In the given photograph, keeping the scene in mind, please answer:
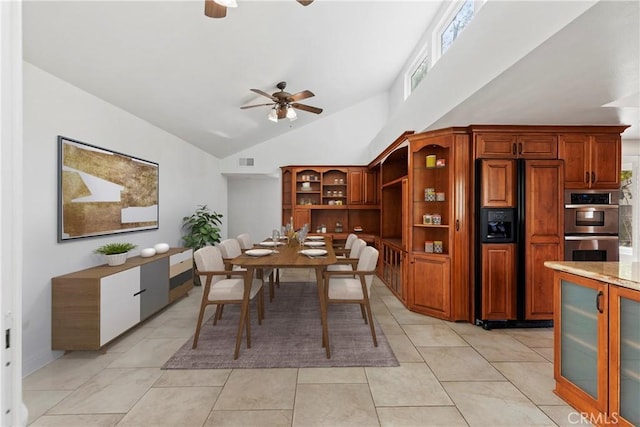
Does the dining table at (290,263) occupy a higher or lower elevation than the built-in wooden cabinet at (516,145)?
lower

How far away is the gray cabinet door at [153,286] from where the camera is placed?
3228 mm

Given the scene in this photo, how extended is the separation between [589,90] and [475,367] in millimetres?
2474

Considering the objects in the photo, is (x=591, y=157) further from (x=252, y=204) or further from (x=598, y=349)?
(x=252, y=204)

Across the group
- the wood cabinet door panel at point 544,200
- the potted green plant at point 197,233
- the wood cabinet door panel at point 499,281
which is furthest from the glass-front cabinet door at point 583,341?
the potted green plant at point 197,233

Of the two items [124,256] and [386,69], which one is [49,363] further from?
[386,69]

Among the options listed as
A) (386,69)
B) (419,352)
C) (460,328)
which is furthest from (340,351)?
(386,69)

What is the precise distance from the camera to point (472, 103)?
8.90 feet

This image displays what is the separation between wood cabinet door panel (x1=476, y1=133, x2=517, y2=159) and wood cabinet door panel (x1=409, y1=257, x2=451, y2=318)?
1334mm

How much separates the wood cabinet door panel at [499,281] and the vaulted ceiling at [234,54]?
1.49 metres

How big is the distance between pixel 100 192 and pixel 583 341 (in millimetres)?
4371

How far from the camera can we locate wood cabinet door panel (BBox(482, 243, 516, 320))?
3.39 meters

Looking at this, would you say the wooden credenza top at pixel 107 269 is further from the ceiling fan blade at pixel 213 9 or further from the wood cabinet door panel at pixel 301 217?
the wood cabinet door panel at pixel 301 217

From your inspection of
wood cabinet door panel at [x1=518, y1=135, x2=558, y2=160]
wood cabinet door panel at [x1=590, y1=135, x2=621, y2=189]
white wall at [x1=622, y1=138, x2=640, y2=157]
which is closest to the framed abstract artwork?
wood cabinet door panel at [x1=518, y1=135, x2=558, y2=160]

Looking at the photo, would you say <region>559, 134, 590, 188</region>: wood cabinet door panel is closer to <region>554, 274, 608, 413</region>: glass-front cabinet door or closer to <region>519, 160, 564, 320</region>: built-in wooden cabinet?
<region>519, 160, 564, 320</region>: built-in wooden cabinet
